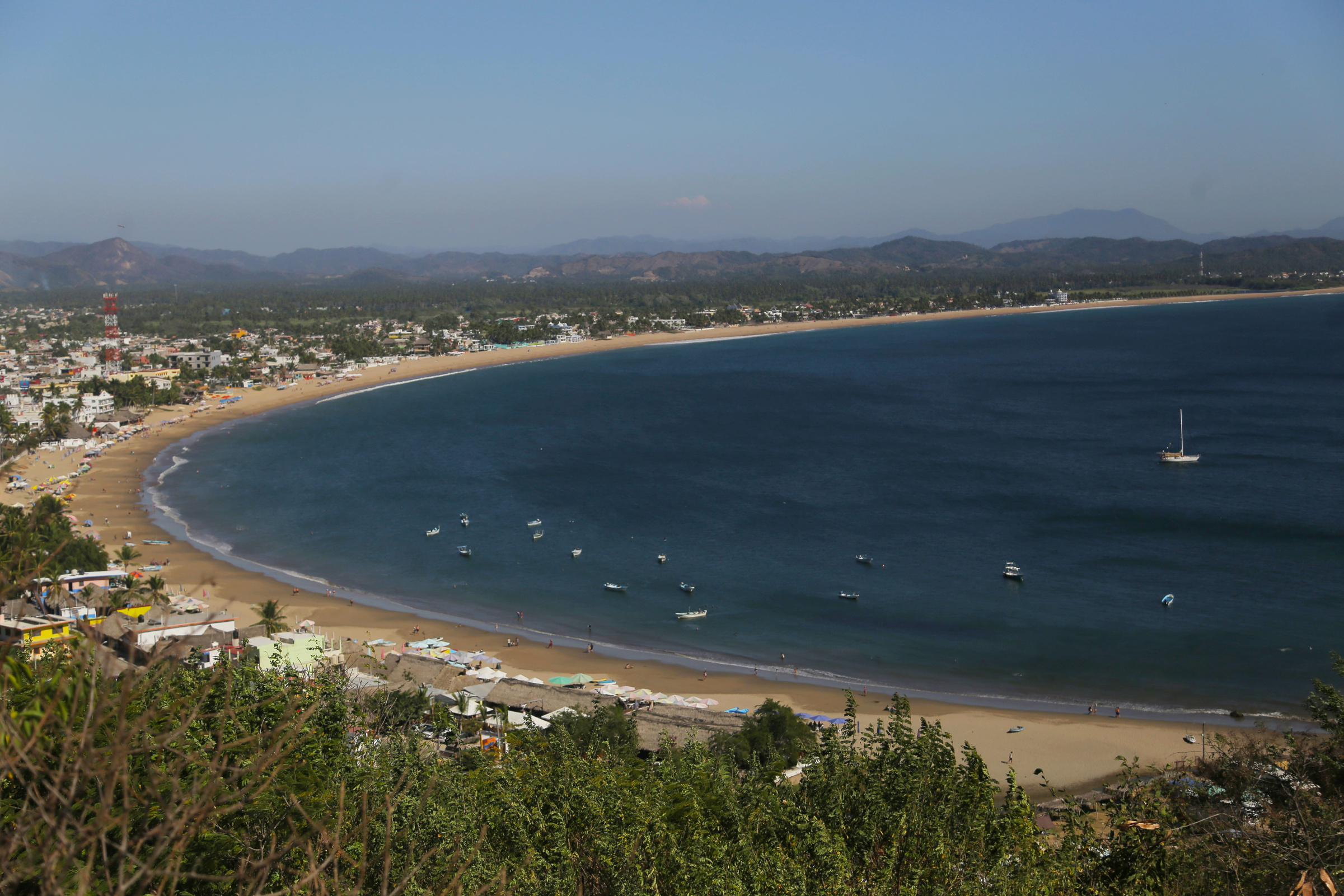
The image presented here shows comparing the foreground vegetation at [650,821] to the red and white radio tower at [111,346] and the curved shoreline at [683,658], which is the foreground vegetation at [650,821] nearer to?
the curved shoreline at [683,658]

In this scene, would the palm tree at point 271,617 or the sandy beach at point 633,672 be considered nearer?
the sandy beach at point 633,672

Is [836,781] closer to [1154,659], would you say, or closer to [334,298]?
[1154,659]

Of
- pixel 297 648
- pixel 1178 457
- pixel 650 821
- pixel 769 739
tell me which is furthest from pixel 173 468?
pixel 1178 457

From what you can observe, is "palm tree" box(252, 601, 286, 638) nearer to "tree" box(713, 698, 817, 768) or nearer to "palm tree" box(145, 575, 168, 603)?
"palm tree" box(145, 575, 168, 603)

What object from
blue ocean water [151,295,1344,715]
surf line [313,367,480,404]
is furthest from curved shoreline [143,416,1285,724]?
surf line [313,367,480,404]

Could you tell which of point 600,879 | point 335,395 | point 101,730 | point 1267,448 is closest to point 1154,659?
point 600,879

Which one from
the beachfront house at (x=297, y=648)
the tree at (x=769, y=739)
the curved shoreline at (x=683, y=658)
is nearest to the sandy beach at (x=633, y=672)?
the curved shoreline at (x=683, y=658)
